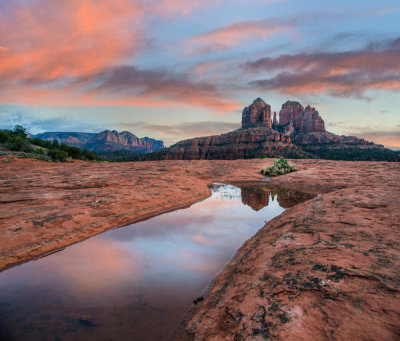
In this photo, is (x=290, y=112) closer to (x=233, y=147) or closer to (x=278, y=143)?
(x=278, y=143)

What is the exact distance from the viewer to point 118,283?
13.1ft

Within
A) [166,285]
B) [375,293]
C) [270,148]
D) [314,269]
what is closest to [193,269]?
[166,285]

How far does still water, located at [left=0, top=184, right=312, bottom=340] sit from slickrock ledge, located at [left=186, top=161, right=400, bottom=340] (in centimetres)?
63

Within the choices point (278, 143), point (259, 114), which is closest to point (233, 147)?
point (278, 143)

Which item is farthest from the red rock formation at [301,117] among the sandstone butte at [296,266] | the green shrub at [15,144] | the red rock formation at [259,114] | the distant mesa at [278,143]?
the sandstone butte at [296,266]

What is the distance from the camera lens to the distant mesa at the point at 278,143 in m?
107

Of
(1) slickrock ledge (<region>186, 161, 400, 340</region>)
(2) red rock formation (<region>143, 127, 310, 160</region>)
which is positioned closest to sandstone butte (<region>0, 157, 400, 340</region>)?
(1) slickrock ledge (<region>186, 161, 400, 340</region>)

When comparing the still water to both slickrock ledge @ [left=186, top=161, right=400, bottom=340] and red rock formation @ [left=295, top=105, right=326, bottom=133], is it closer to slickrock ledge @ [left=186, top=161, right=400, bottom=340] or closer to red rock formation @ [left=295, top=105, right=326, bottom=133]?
slickrock ledge @ [left=186, top=161, right=400, bottom=340]

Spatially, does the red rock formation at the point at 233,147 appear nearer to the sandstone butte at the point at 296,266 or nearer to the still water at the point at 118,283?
the sandstone butte at the point at 296,266

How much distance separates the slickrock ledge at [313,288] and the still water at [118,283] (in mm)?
631

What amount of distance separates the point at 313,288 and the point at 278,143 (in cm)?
12199

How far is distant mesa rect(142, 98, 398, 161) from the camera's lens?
350ft

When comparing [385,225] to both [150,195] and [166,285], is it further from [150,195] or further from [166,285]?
[150,195]

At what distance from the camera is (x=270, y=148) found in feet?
352
